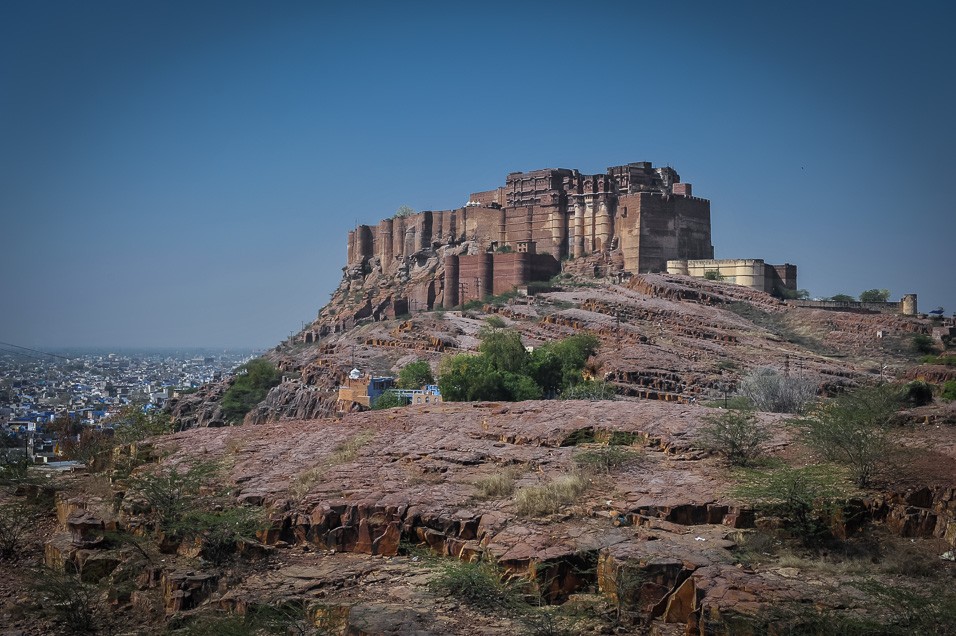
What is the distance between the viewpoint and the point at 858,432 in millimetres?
13547

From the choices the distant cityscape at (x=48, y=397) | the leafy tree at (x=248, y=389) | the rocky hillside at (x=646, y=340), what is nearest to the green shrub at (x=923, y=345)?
the rocky hillside at (x=646, y=340)

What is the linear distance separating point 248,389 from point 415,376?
1709 cm

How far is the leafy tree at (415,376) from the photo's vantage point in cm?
3916

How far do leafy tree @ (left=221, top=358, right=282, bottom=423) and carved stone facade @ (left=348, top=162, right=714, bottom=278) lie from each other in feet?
47.7

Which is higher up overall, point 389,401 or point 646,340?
point 646,340

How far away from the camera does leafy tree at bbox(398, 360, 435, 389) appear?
1542 inches

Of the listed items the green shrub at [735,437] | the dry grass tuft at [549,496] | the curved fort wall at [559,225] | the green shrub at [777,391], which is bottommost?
the dry grass tuft at [549,496]

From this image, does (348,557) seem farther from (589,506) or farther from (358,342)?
(358,342)

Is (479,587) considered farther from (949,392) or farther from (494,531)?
(949,392)

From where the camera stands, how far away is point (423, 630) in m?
10.1

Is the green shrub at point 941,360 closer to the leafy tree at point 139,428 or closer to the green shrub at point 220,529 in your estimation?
the leafy tree at point 139,428

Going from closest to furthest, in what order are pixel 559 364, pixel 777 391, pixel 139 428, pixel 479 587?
pixel 479 587, pixel 139 428, pixel 777 391, pixel 559 364

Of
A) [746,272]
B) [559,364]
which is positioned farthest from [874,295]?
[559,364]

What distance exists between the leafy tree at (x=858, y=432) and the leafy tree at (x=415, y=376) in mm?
24524
